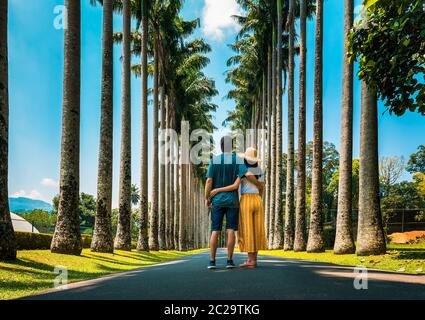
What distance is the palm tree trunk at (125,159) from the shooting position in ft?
71.9

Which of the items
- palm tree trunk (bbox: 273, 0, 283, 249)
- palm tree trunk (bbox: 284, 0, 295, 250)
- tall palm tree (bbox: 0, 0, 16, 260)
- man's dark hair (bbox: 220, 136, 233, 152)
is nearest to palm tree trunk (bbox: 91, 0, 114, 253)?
tall palm tree (bbox: 0, 0, 16, 260)

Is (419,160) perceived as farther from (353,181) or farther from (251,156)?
(251,156)

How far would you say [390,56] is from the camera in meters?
11.4

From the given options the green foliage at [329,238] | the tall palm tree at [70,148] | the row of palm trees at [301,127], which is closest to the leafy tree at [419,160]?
the row of palm trees at [301,127]

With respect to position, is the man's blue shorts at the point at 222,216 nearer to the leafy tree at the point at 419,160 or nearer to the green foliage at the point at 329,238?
the green foliage at the point at 329,238

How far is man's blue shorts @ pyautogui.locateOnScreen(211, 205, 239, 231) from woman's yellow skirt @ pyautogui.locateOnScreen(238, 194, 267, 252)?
13 cm

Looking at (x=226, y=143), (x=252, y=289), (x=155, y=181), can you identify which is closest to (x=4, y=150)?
(x=226, y=143)

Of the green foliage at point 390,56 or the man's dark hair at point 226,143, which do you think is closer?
the man's dark hair at point 226,143

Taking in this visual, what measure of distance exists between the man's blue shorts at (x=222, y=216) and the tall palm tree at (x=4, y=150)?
5.39m

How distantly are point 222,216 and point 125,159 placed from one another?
1494 cm
